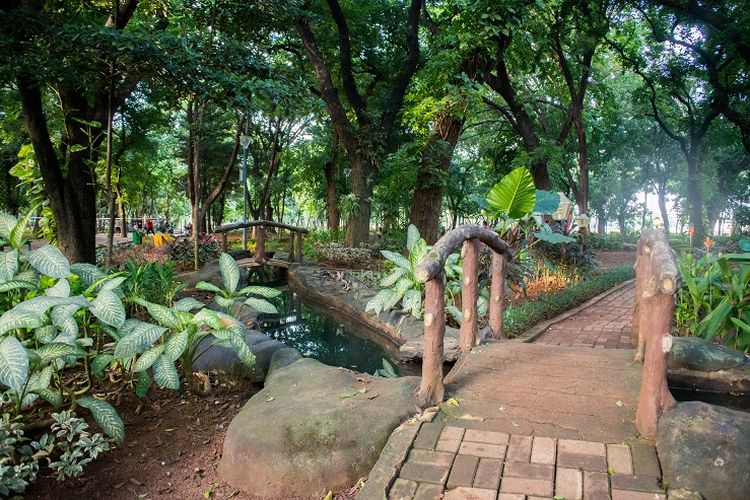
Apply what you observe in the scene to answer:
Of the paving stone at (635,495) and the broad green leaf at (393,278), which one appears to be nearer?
the paving stone at (635,495)

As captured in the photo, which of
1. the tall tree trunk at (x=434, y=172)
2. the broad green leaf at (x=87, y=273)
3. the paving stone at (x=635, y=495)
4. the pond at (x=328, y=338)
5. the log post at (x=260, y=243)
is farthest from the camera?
the log post at (x=260, y=243)

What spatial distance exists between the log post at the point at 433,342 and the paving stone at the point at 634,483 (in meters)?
1.09

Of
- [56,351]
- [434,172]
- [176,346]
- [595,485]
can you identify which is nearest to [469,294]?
[595,485]

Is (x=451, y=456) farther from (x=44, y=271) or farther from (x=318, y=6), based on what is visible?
(x=318, y=6)

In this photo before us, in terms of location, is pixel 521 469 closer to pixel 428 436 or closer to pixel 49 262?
pixel 428 436

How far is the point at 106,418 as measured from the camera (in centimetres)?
301

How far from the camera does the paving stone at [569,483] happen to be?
7.28 ft

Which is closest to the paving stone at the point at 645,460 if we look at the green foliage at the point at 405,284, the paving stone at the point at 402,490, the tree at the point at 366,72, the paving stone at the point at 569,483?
the paving stone at the point at 569,483

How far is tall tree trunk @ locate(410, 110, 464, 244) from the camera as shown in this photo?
39.8 ft

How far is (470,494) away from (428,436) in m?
0.51

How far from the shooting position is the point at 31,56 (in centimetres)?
536

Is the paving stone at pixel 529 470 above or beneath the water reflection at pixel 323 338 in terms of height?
above

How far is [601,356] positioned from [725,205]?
1348 inches

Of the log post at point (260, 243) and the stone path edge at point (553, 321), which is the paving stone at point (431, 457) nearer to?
the stone path edge at point (553, 321)
